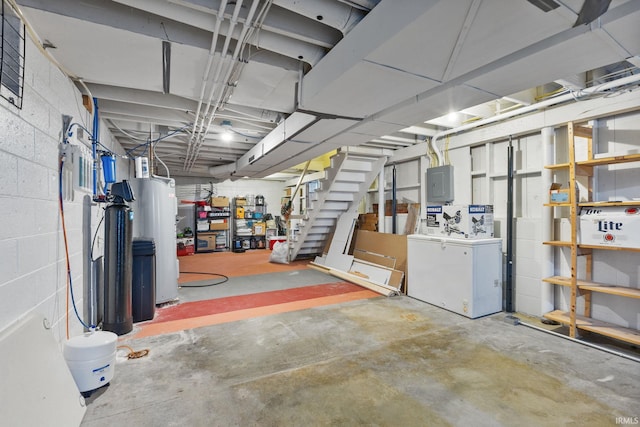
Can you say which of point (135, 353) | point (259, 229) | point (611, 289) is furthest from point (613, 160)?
point (259, 229)

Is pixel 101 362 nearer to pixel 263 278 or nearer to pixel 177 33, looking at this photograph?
pixel 177 33

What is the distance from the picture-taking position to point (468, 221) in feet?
11.8

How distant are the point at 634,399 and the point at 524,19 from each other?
2485mm

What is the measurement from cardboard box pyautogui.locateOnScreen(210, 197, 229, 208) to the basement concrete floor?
6652 mm

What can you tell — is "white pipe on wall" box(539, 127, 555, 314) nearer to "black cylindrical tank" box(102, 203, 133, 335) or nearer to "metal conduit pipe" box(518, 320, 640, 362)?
→ "metal conduit pipe" box(518, 320, 640, 362)

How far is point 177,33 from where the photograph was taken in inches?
80.1

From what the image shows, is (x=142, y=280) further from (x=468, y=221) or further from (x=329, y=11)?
(x=468, y=221)

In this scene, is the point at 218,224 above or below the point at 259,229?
above

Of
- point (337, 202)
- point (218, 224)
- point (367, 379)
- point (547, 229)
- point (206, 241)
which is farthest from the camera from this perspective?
point (218, 224)

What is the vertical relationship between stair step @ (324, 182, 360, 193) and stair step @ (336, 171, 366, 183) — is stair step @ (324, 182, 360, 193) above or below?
below

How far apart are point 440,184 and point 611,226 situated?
211 centimetres

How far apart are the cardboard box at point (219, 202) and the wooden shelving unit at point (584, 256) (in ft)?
27.3

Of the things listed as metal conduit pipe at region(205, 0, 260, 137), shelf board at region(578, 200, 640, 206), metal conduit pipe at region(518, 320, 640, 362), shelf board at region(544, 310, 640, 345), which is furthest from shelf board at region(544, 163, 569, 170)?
metal conduit pipe at region(205, 0, 260, 137)

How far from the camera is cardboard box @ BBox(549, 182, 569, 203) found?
2.95m
